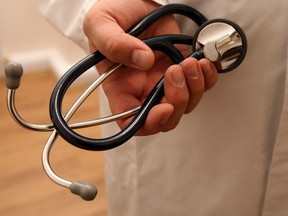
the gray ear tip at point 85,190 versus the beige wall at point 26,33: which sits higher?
the gray ear tip at point 85,190

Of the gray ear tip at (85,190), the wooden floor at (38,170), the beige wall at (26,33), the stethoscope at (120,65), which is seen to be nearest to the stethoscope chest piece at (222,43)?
the stethoscope at (120,65)

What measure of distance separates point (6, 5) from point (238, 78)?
168 centimetres

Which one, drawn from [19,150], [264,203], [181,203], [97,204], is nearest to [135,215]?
[181,203]

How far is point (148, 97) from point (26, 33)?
1713mm

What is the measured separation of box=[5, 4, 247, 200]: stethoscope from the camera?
15.8 inches

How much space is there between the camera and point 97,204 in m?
1.37

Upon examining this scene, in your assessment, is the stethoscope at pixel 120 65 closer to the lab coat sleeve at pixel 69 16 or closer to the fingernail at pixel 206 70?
the fingernail at pixel 206 70

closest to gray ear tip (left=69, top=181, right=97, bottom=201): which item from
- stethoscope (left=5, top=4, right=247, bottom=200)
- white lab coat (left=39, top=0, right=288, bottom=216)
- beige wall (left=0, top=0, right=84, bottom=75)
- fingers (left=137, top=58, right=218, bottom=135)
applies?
stethoscope (left=5, top=4, right=247, bottom=200)

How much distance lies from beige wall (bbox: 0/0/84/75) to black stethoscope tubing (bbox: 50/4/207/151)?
1449 millimetres

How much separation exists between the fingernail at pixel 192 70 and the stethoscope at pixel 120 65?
0.03 m

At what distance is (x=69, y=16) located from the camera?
0.62 metres

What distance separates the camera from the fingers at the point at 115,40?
1.46ft

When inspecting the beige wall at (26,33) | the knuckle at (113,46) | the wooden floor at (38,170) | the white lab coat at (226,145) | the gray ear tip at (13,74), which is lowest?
the wooden floor at (38,170)

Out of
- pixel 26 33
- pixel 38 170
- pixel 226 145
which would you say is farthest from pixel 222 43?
pixel 26 33
